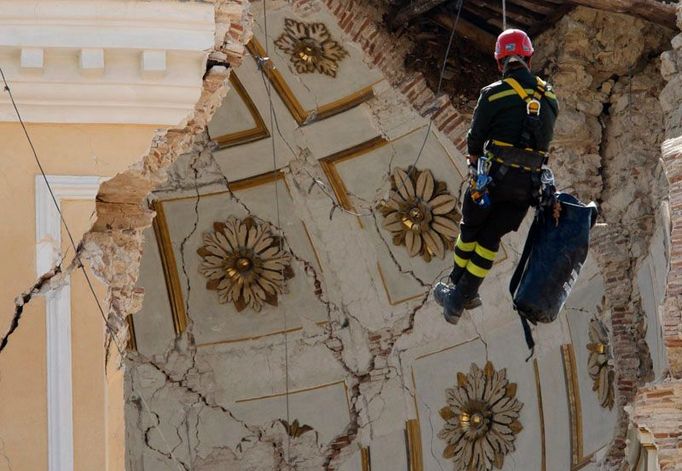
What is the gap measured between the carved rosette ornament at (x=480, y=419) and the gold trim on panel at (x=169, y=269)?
7.86 ft

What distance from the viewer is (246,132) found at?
1769cm

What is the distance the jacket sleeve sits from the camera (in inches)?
499

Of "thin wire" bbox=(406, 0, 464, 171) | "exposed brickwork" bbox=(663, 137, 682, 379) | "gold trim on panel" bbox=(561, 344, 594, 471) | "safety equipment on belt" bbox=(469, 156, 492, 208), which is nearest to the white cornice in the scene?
"safety equipment on belt" bbox=(469, 156, 492, 208)

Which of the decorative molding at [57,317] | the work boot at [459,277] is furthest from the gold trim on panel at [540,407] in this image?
the decorative molding at [57,317]

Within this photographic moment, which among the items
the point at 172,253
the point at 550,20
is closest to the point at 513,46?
the point at 550,20

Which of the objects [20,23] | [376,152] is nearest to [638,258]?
[376,152]

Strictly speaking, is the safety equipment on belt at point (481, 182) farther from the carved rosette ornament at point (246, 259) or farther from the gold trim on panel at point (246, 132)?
the carved rosette ornament at point (246, 259)

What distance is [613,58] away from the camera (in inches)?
640

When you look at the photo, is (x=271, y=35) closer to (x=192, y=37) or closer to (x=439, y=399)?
(x=439, y=399)

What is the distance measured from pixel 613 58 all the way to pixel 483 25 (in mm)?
1173

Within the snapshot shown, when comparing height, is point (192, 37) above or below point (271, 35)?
below

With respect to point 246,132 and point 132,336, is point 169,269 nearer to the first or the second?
point 132,336

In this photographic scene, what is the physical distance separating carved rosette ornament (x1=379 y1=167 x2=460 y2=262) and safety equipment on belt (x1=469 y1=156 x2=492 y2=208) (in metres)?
4.56

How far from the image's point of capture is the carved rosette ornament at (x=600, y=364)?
1648cm
